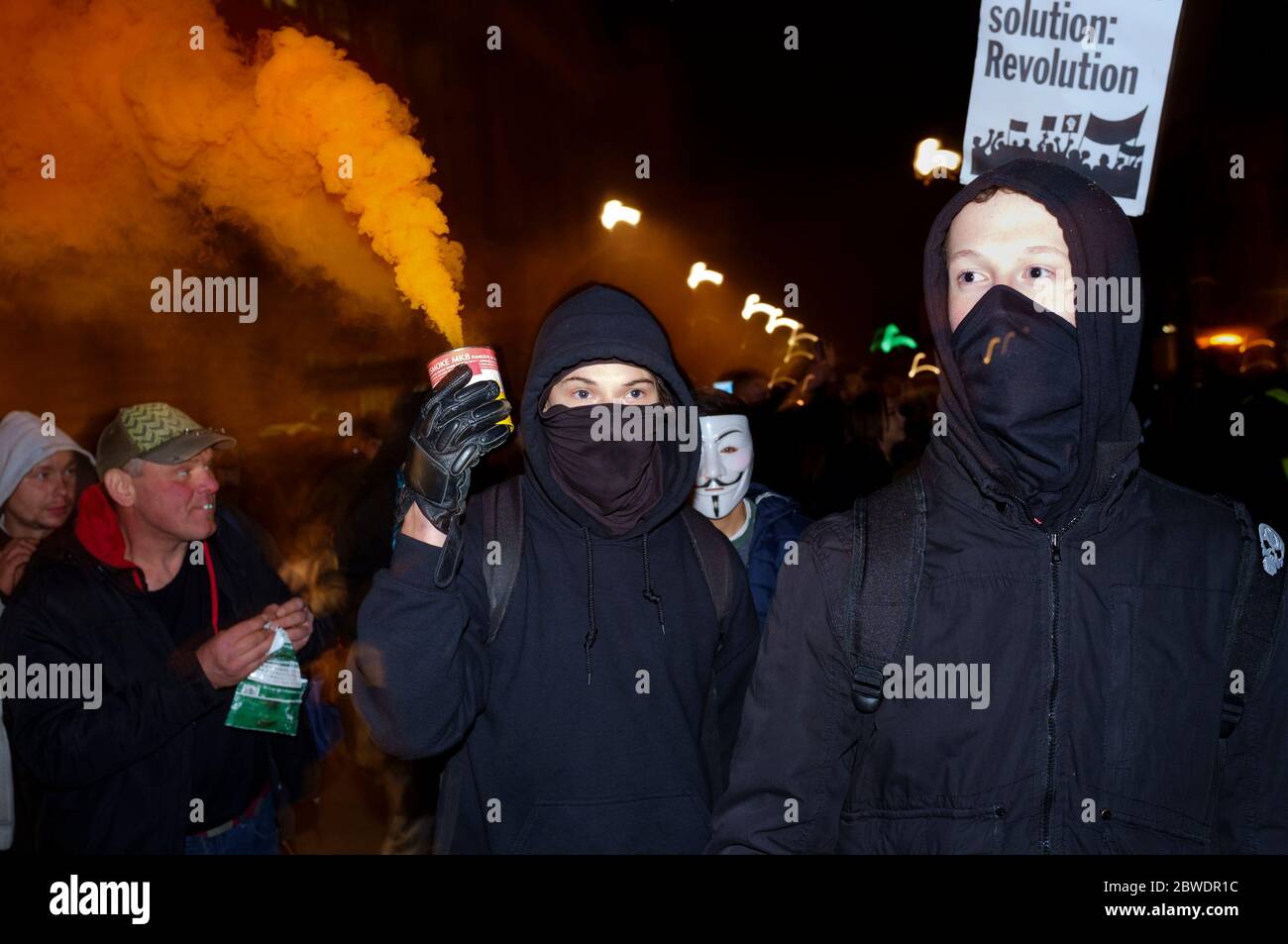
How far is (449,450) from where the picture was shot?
9.09ft

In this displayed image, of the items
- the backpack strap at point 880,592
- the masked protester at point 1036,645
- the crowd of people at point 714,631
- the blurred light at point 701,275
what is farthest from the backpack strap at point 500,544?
the blurred light at point 701,275

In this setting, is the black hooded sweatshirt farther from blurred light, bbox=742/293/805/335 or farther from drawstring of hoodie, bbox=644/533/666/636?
blurred light, bbox=742/293/805/335

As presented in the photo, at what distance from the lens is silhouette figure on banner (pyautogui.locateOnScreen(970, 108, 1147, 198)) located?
4105 millimetres

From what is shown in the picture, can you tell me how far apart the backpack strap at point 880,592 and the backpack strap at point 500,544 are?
110 centimetres

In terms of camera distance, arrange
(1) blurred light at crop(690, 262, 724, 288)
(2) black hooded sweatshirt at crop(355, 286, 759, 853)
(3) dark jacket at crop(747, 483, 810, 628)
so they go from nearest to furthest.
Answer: (2) black hooded sweatshirt at crop(355, 286, 759, 853)
(3) dark jacket at crop(747, 483, 810, 628)
(1) blurred light at crop(690, 262, 724, 288)

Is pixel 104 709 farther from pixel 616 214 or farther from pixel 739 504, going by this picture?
pixel 616 214

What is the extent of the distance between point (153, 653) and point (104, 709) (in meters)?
0.27

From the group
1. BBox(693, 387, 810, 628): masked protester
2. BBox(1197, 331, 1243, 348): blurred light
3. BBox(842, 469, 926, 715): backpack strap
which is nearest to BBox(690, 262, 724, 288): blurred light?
BBox(1197, 331, 1243, 348): blurred light

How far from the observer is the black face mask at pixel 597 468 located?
3.17m

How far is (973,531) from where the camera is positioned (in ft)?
7.93

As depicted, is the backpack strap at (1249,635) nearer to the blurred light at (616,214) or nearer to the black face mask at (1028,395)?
the black face mask at (1028,395)

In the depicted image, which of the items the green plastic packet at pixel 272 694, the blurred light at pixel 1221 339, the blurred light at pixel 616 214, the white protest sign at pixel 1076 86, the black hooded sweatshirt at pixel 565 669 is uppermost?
the blurred light at pixel 616 214

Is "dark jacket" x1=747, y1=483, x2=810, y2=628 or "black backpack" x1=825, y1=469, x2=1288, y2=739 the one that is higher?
"black backpack" x1=825, y1=469, x2=1288, y2=739
